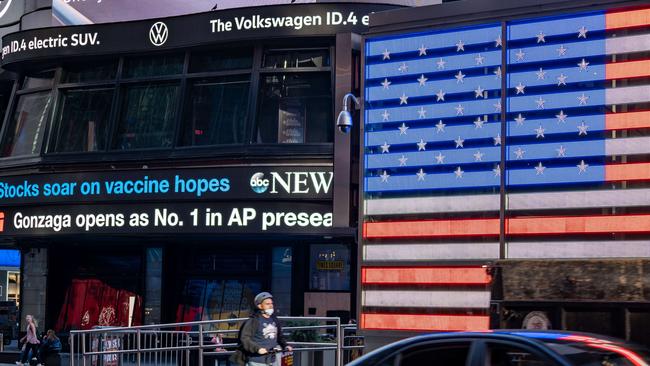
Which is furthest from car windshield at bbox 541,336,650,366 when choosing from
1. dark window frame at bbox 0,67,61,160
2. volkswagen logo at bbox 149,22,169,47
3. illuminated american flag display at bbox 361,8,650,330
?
dark window frame at bbox 0,67,61,160

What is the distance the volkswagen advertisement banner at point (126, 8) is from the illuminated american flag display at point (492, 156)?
43.6 ft

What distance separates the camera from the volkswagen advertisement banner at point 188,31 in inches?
932

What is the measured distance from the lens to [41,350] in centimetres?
2503

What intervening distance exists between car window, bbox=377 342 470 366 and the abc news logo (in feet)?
49.7

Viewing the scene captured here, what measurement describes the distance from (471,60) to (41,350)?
609 inches

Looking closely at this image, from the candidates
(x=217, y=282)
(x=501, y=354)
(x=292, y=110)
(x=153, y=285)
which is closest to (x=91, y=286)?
(x=153, y=285)

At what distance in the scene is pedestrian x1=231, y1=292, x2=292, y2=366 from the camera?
13.7 m

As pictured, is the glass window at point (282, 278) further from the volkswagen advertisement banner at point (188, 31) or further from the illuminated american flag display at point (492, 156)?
the illuminated american flag display at point (492, 156)

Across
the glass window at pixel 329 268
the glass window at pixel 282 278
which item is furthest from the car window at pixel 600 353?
the glass window at pixel 282 278

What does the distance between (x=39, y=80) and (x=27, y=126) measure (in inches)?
46.3

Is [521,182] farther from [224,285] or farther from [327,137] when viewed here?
[224,285]

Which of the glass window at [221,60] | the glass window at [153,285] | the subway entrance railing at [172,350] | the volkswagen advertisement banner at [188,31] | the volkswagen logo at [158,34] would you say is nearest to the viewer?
the subway entrance railing at [172,350]

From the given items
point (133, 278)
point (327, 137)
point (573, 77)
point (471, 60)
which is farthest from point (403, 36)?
point (133, 278)

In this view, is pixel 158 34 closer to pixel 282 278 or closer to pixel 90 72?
pixel 90 72
